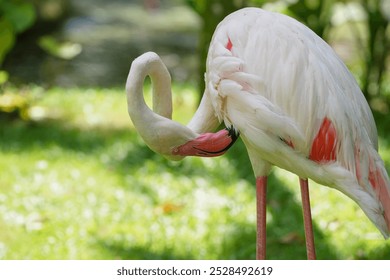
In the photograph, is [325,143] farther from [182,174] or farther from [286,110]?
[182,174]

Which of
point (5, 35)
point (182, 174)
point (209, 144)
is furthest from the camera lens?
point (5, 35)

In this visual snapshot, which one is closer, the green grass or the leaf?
the green grass

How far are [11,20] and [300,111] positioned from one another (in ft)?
10.3

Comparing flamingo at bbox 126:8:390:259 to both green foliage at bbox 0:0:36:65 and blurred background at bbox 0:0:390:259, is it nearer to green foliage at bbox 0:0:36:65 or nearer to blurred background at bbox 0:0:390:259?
blurred background at bbox 0:0:390:259

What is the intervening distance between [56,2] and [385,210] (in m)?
6.93

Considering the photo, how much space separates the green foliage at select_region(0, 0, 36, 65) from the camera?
15.9 ft

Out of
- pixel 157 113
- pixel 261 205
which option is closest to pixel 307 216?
pixel 261 205

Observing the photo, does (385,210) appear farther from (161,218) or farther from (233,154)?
(233,154)

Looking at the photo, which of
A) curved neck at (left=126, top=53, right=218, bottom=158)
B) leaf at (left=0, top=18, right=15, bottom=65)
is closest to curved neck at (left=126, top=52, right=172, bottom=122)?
curved neck at (left=126, top=53, right=218, bottom=158)

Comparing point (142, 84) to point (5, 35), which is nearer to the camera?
point (142, 84)

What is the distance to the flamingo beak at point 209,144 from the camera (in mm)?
2424

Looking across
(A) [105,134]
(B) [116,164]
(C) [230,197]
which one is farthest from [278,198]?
(A) [105,134]

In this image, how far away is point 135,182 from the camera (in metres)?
4.43

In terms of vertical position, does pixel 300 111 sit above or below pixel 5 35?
above
